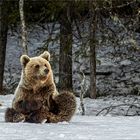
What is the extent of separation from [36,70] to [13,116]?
0.73 metres

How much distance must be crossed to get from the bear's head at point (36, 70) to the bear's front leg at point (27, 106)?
26cm

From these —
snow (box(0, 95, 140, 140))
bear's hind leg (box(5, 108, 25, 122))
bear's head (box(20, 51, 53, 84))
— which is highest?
bear's head (box(20, 51, 53, 84))

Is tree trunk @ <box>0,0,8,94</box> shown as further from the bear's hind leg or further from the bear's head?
the bear's head

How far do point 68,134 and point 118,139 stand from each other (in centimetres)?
66

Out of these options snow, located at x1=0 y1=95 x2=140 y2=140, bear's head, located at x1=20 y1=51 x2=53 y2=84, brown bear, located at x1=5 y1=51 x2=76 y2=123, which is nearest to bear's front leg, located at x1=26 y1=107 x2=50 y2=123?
brown bear, located at x1=5 y1=51 x2=76 y2=123

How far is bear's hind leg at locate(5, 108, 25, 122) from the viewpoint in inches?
298

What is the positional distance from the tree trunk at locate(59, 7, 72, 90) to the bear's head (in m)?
9.94

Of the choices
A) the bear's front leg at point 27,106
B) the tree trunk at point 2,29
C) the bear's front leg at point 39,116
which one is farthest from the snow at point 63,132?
the tree trunk at point 2,29

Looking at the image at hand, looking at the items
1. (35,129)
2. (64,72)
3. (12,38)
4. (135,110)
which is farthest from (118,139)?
(12,38)

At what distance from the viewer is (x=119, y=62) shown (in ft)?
78.6

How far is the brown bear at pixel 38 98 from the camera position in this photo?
24.3 feet

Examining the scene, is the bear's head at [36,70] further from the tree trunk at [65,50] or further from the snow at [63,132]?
the tree trunk at [65,50]

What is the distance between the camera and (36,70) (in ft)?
24.5

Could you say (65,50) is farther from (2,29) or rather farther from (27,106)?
(27,106)
